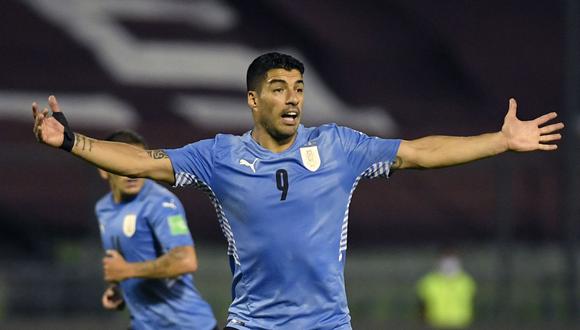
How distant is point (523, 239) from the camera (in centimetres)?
1825

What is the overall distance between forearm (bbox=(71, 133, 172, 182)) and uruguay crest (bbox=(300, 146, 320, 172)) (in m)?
0.70

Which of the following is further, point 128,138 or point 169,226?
point 128,138

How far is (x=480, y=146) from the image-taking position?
652cm

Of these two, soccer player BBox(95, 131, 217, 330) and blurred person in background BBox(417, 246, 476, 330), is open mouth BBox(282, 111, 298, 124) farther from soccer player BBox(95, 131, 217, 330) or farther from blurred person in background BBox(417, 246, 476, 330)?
blurred person in background BBox(417, 246, 476, 330)

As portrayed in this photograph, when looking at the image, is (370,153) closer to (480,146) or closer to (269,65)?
(480,146)

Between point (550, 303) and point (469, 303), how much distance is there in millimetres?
1100

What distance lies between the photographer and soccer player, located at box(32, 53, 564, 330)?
6.42 m

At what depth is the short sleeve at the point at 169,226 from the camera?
315 inches

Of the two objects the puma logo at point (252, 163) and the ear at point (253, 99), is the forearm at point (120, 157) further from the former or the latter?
the ear at point (253, 99)

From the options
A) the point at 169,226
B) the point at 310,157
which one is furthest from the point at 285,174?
the point at 169,226

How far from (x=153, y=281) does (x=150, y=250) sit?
→ 204mm

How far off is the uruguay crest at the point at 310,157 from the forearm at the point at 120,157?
2.31ft

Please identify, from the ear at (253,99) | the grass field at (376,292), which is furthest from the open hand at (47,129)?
the grass field at (376,292)

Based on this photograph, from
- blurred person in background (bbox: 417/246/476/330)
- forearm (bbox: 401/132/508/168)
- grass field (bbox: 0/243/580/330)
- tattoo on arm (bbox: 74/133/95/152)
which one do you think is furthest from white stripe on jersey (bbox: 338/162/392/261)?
blurred person in background (bbox: 417/246/476/330)
